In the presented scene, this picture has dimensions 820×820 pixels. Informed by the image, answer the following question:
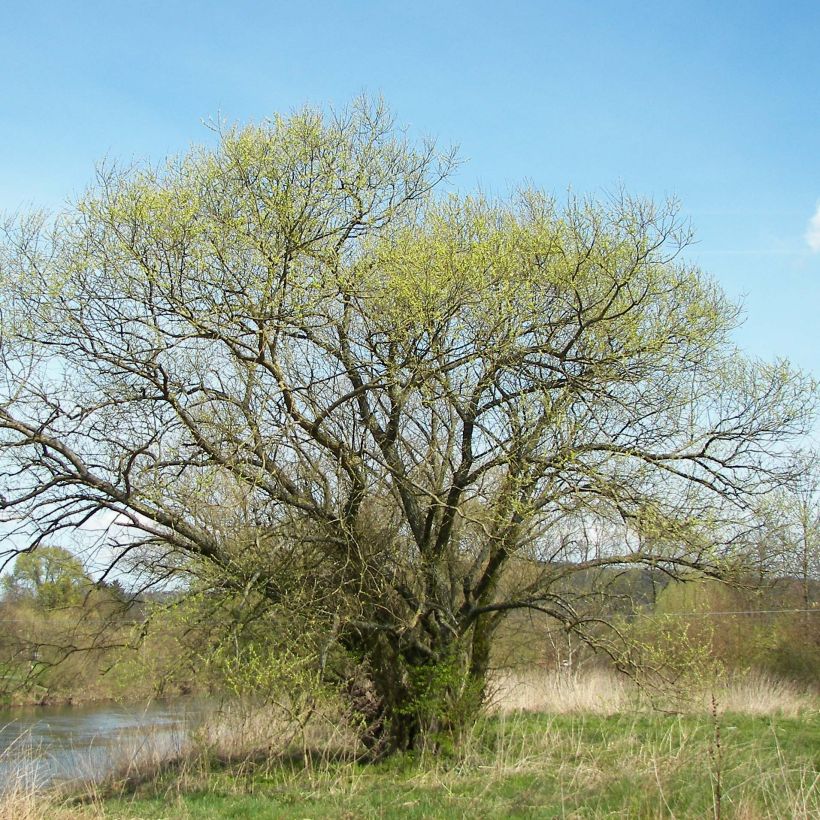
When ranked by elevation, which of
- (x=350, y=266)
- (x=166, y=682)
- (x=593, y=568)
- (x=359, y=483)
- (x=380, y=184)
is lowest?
(x=166, y=682)

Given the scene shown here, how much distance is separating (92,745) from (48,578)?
6.70m

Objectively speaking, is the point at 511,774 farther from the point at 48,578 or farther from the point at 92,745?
the point at 92,745

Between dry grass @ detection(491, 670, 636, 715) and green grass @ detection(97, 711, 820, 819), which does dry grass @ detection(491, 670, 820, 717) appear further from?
green grass @ detection(97, 711, 820, 819)

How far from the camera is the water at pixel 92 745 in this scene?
33.6ft

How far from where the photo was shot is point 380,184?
10.1 meters

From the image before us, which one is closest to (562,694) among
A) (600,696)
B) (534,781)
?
(600,696)

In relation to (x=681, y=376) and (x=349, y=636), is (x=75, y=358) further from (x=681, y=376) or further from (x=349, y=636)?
(x=681, y=376)

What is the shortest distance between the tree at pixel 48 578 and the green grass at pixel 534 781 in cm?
236

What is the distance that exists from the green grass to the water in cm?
97

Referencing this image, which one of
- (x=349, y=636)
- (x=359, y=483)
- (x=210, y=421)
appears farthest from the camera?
(x=349, y=636)

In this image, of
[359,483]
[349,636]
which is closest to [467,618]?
[349,636]

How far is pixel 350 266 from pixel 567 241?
262 cm

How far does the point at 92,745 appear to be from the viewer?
14688 millimetres

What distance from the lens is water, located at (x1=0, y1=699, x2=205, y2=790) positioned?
33.6 ft
